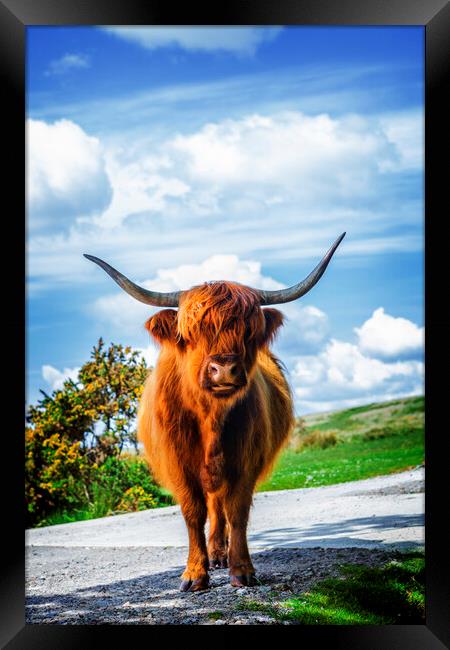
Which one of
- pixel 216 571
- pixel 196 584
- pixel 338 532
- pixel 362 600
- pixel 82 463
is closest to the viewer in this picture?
pixel 196 584

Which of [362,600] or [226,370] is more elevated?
[226,370]

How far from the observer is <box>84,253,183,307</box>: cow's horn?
425 centimetres

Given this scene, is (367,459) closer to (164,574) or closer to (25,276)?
(164,574)

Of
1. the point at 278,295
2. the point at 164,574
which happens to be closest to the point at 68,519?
the point at 164,574

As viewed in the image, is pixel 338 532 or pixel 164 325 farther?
pixel 338 532

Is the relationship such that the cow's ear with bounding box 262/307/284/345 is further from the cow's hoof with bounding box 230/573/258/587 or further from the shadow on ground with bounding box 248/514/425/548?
the shadow on ground with bounding box 248/514/425/548

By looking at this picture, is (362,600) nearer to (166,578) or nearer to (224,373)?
(166,578)

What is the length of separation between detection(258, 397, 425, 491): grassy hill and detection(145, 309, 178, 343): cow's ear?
A: 204cm

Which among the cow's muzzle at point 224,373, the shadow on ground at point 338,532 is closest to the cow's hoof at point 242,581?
the shadow on ground at point 338,532

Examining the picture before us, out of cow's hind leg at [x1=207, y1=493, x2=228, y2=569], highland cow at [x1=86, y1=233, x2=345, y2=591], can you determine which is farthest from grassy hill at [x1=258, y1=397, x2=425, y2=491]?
highland cow at [x1=86, y1=233, x2=345, y2=591]

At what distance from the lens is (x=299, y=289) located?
4.30 meters

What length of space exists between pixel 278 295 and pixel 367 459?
2398mm

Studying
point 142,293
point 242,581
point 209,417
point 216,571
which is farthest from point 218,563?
point 142,293

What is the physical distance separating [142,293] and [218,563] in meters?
1.70
